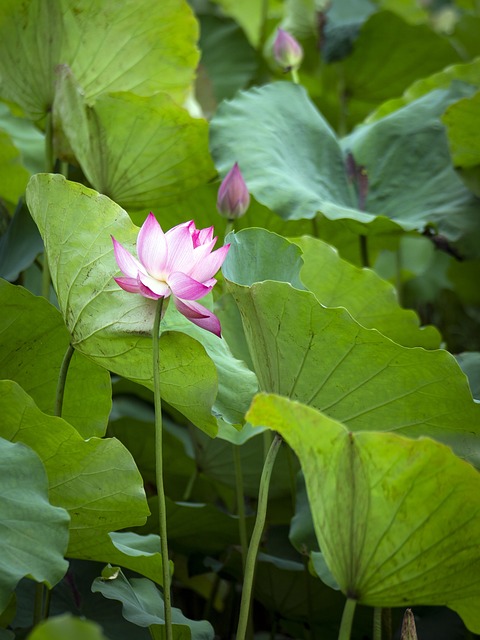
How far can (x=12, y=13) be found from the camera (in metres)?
1.16

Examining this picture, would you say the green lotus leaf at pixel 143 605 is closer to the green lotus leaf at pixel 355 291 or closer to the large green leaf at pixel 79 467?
the large green leaf at pixel 79 467

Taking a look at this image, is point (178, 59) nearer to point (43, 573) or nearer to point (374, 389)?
point (374, 389)

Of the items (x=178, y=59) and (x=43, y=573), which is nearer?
(x=43, y=573)

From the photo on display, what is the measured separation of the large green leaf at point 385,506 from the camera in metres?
0.67

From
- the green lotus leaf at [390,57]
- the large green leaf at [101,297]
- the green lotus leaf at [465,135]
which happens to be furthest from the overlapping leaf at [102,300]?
the green lotus leaf at [390,57]

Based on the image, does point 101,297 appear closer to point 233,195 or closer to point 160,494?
point 160,494

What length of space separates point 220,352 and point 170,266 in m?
0.18

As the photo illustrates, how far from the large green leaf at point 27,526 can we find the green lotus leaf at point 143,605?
0.33ft

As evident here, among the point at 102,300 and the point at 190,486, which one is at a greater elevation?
the point at 102,300

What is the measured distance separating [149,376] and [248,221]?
21.6 inches

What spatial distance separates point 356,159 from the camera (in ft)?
4.67

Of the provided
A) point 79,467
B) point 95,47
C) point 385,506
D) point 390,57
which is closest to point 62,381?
point 79,467

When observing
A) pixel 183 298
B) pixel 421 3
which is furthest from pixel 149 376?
pixel 421 3

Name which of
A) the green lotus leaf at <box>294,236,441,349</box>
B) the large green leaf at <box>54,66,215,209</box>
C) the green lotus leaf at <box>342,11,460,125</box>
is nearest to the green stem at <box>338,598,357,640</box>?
the green lotus leaf at <box>294,236,441,349</box>
